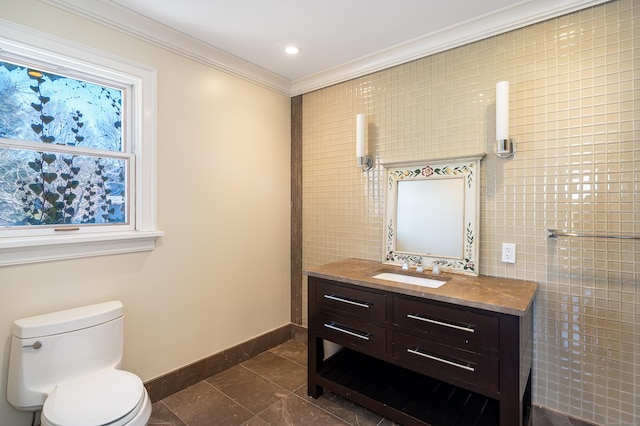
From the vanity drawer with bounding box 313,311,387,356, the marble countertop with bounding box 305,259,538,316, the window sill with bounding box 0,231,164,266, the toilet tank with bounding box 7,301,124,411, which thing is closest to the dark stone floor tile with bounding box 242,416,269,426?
the vanity drawer with bounding box 313,311,387,356

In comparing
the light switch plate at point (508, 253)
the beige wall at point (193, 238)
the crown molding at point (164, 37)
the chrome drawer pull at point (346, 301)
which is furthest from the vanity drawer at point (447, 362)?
the crown molding at point (164, 37)

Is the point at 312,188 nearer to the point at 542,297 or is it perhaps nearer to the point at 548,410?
the point at 542,297

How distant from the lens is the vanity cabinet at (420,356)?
4.80 ft

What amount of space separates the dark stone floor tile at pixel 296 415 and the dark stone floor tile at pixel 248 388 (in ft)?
0.23

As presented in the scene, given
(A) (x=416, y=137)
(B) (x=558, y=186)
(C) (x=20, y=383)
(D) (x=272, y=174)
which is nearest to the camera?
(C) (x=20, y=383)

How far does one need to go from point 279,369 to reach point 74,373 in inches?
54.3

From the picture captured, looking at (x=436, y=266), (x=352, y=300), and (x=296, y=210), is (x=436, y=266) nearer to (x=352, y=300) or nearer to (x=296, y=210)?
(x=352, y=300)

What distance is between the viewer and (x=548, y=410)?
182 centimetres

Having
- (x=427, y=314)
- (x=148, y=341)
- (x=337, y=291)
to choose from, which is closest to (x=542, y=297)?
(x=427, y=314)

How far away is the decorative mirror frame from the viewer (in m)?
2.04

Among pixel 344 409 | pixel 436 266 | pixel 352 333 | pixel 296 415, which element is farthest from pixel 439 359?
pixel 296 415

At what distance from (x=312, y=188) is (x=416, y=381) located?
1762 mm

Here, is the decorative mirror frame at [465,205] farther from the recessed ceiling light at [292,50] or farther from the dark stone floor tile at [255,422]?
the dark stone floor tile at [255,422]

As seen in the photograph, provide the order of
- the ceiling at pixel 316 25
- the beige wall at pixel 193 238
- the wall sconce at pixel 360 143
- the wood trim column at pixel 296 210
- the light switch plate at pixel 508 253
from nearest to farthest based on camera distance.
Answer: the beige wall at pixel 193 238 → the ceiling at pixel 316 25 → the light switch plate at pixel 508 253 → the wall sconce at pixel 360 143 → the wood trim column at pixel 296 210
